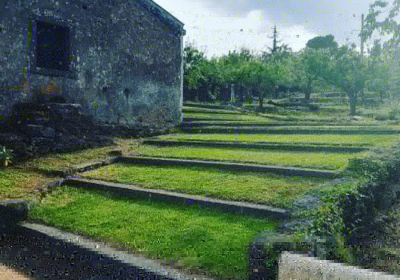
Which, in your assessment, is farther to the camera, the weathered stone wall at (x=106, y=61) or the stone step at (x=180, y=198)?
the weathered stone wall at (x=106, y=61)

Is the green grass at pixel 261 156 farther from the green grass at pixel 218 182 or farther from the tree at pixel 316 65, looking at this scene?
the tree at pixel 316 65

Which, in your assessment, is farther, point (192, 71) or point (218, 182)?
point (192, 71)

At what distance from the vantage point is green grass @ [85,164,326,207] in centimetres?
560

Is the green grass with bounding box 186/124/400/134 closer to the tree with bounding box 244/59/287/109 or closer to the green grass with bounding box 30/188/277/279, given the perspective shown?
the green grass with bounding box 30/188/277/279

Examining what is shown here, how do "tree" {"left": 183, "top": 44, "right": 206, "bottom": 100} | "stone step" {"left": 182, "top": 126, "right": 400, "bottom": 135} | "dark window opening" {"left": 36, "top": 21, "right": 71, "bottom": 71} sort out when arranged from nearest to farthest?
"dark window opening" {"left": 36, "top": 21, "right": 71, "bottom": 71} → "stone step" {"left": 182, "top": 126, "right": 400, "bottom": 135} → "tree" {"left": 183, "top": 44, "right": 206, "bottom": 100}

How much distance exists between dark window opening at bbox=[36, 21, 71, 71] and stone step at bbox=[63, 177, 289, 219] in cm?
546

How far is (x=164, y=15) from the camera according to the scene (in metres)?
14.8

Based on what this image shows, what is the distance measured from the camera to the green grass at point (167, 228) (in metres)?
3.97

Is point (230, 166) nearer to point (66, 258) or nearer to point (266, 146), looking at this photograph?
point (266, 146)

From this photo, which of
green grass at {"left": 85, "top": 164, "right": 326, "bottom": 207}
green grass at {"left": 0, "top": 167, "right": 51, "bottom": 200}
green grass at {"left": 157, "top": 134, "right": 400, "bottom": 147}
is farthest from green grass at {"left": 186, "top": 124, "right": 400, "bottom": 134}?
green grass at {"left": 0, "top": 167, "right": 51, "bottom": 200}

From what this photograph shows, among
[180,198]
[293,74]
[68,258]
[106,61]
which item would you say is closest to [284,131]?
[106,61]

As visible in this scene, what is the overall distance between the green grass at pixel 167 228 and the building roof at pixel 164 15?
32.4 feet

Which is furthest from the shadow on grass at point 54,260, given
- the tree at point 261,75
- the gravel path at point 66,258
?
the tree at point 261,75

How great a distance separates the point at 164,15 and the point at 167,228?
38.5 ft
